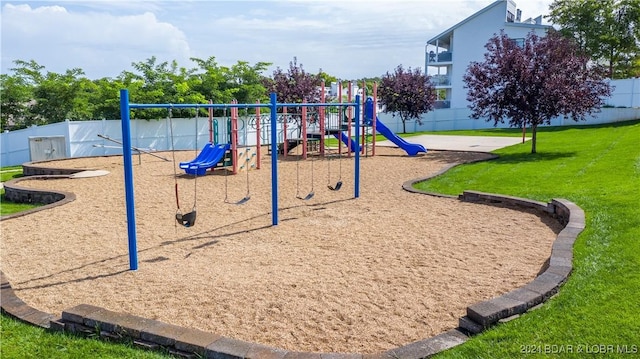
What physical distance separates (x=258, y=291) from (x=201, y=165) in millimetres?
9372

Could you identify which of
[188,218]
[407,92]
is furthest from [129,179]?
[407,92]

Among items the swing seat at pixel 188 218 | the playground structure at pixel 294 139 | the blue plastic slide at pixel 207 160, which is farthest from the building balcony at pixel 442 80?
the swing seat at pixel 188 218

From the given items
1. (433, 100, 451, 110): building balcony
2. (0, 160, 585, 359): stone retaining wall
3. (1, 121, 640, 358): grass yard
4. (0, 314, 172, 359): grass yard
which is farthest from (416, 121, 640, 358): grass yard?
(433, 100, 451, 110): building balcony

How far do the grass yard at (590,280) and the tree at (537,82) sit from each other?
15.3 feet

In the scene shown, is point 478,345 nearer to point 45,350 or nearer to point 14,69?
point 45,350

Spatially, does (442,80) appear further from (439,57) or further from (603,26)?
(603,26)

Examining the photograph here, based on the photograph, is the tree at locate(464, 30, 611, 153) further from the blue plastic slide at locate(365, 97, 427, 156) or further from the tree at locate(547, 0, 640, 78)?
the tree at locate(547, 0, 640, 78)

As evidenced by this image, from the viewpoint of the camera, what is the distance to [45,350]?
160 inches

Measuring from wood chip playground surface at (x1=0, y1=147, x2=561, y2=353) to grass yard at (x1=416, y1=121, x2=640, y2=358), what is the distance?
65 cm

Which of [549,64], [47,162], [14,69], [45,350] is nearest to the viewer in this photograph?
[45,350]

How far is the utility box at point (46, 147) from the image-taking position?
A: 2073 cm

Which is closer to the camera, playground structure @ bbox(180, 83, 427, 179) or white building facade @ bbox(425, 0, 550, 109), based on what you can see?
playground structure @ bbox(180, 83, 427, 179)

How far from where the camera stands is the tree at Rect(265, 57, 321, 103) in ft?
77.8

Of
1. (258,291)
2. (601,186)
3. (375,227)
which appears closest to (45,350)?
(258,291)
